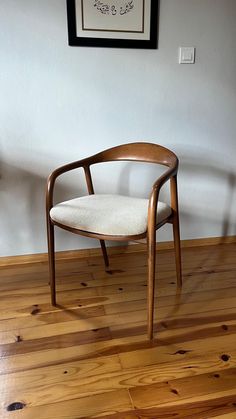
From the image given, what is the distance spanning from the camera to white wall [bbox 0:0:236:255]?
165 cm

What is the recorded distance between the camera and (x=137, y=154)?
5.45 ft

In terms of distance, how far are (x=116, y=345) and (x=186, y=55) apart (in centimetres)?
148

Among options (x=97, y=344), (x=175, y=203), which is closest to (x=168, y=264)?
(x=175, y=203)

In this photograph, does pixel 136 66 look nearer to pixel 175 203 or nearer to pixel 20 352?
pixel 175 203

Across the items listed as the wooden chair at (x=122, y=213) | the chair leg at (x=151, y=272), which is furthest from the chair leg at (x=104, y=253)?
the chair leg at (x=151, y=272)

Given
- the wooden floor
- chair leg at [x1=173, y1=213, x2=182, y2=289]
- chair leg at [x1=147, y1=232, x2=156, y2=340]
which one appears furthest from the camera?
chair leg at [x1=173, y1=213, x2=182, y2=289]

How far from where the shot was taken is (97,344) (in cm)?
132

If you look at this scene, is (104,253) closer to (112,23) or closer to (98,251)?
(98,251)

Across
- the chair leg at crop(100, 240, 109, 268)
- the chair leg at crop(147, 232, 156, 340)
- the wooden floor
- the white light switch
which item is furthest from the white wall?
the chair leg at crop(147, 232, 156, 340)

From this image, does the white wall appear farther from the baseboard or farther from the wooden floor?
the wooden floor

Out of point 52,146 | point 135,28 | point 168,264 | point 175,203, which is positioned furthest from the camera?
point 168,264

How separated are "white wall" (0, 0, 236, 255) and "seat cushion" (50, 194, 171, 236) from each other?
447 mm

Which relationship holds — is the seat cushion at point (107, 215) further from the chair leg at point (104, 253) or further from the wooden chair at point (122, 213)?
the chair leg at point (104, 253)

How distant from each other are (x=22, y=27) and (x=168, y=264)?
4.69ft
